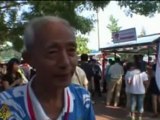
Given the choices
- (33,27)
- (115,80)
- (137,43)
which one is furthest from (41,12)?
(137,43)

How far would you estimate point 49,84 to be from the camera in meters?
1.42

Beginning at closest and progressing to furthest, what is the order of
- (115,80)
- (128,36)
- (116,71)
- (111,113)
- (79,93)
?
(79,93)
(111,113)
(116,71)
(115,80)
(128,36)

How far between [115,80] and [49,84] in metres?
11.2

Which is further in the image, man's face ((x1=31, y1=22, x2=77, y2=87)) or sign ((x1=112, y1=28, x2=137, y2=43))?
sign ((x1=112, y1=28, x2=137, y2=43))

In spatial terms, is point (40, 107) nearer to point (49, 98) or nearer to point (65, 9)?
point (49, 98)

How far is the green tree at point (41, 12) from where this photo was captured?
47.3 inches

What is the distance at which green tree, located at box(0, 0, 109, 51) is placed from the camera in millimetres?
1201

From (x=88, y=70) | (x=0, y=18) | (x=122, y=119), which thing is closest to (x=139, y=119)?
(x=122, y=119)

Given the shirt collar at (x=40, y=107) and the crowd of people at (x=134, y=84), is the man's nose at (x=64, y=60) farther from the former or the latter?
the crowd of people at (x=134, y=84)

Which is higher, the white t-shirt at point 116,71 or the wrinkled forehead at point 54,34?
the wrinkled forehead at point 54,34

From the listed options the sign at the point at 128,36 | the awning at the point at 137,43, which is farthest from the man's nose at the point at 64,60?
the sign at the point at 128,36

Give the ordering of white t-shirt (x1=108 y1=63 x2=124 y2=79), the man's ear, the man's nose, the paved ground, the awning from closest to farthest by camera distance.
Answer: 1. the man's nose
2. the man's ear
3. the paved ground
4. the awning
5. white t-shirt (x1=108 y1=63 x2=124 y2=79)

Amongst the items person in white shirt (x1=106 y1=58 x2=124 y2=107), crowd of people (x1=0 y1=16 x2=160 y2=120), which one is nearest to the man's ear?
crowd of people (x1=0 y1=16 x2=160 y2=120)

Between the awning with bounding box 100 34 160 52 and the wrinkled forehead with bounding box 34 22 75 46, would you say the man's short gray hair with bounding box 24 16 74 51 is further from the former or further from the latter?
the awning with bounding box 100 34 160 52
